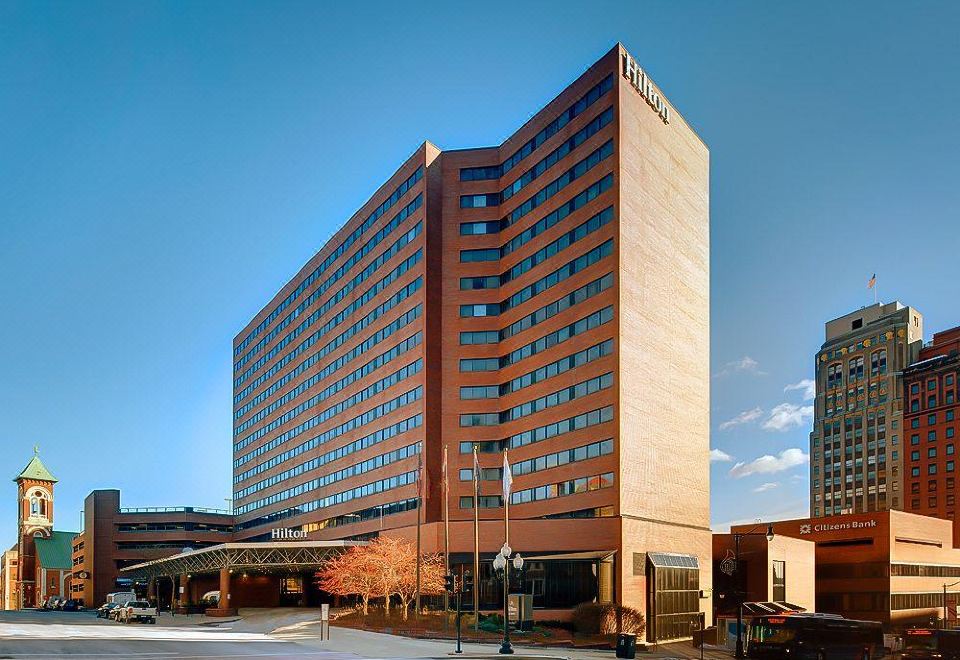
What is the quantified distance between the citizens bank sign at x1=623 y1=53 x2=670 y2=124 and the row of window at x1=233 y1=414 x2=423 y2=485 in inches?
1348

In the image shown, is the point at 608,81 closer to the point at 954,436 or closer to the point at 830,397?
the point at 954,436

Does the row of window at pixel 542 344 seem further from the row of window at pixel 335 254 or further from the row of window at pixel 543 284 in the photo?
the row of window at pixel 335 254

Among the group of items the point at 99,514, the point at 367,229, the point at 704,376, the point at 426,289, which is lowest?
the point at 99,514

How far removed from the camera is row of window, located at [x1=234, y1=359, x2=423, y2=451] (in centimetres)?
9288

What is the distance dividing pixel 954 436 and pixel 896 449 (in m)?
11.9

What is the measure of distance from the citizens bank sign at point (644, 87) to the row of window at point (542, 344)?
18343 mm

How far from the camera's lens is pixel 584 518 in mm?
68062

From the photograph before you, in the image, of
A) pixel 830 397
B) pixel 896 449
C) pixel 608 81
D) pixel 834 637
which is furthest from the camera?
pixel 830 397

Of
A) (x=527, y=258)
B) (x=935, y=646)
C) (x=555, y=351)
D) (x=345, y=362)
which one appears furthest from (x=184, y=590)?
(x=935, y=646)

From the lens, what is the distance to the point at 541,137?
83000 mm

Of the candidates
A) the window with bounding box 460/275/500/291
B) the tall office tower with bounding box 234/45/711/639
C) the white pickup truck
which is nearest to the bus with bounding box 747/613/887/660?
the tall office tower with bounding box 234/45/711/639

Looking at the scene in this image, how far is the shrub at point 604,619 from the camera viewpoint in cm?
5881

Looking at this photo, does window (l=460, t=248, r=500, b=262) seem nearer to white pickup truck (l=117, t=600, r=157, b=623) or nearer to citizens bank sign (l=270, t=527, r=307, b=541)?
white pickup truck (l=117, t=600, r=157, b=623)

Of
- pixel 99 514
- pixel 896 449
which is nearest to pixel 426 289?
pixel 99 514
